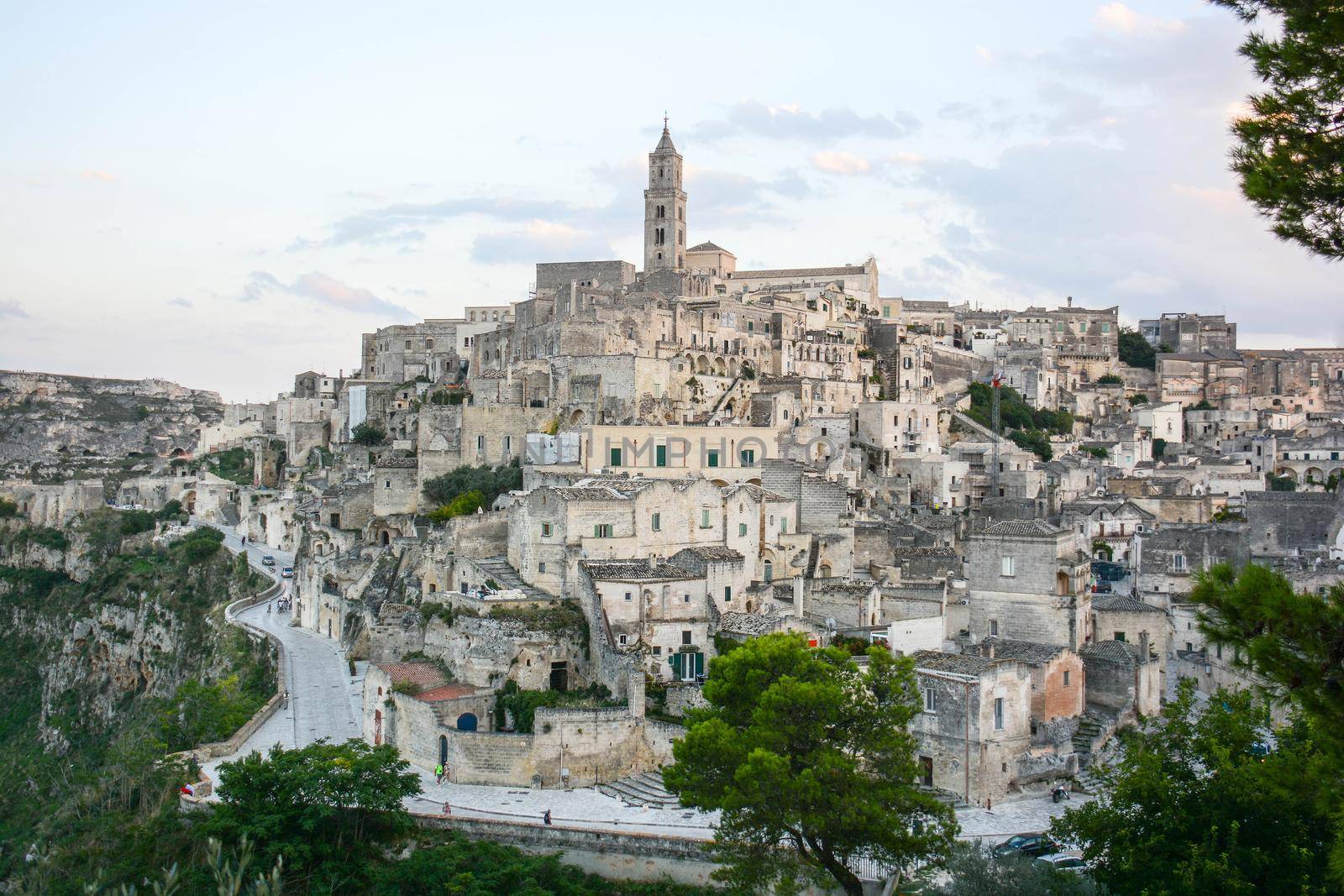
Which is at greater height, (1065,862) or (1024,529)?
(1024,529)

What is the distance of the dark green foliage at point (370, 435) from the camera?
67.7 m

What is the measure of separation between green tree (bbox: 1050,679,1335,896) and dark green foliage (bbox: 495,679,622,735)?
11.6 m

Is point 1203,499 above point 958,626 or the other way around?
above

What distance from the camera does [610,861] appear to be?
22875 millimetres

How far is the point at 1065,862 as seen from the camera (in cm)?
2056

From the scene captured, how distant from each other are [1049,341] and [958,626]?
60.6 m

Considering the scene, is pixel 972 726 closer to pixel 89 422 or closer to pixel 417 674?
pixel 417 674

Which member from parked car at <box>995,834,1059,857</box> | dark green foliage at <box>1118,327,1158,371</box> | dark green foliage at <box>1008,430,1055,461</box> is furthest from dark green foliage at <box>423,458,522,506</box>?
dark green foliage at <box>1118,327,1158,371</box>

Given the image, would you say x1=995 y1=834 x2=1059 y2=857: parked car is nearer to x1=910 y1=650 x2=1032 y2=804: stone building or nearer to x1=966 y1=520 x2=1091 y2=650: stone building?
x1=910 y1=650 x2=1032 y2=804: stone building

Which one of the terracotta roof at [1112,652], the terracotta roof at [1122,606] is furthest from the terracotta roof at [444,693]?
the terracotta roof at [1122,606]

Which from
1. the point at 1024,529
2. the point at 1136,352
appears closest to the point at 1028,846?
the point at 1024,529

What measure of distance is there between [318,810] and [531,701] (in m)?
6.36

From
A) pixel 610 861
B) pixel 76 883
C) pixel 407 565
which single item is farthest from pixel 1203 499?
pixel 76 883

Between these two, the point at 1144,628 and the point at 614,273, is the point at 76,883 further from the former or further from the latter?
the point at 614,273
